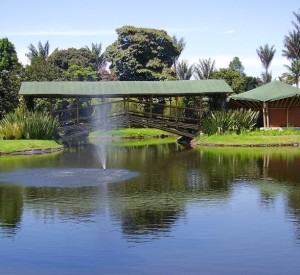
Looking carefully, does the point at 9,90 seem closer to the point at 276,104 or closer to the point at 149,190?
the point at 276,104

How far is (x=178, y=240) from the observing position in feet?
41.6

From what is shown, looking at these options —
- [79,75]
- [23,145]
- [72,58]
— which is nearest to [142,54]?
[79,75]

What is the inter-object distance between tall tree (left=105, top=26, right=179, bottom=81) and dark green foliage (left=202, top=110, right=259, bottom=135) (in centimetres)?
2247

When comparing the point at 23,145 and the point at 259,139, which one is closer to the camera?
the point at 23,145

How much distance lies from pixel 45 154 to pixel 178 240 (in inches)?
978

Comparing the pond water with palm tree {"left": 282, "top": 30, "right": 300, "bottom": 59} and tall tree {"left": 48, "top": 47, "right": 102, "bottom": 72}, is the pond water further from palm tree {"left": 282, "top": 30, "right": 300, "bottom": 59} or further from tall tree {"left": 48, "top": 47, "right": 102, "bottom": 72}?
tall tree {"left": 48, "top": 47, "right": 102, "bottom": 72}

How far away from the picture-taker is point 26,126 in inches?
1576

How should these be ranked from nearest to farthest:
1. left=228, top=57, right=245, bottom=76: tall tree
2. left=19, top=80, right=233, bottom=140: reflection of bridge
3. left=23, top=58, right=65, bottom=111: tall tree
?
1. left=19, top=80, right=233, bottom=140: reflection of bridge
2. left=23, top=58, right=65, bottom=111: tall tree
3. left=228, top=57, right=245, bottom=76: tall tree

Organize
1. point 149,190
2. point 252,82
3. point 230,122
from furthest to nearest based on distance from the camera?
point 252,82
point 230,122
point 149,190

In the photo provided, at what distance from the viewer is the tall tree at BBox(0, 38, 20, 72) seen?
74625mm

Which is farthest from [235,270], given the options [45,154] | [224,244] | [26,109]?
[26,109]

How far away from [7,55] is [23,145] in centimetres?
4169

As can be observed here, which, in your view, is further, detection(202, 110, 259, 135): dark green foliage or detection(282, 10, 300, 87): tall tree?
detection(282, 10, 300, 87): tall tree

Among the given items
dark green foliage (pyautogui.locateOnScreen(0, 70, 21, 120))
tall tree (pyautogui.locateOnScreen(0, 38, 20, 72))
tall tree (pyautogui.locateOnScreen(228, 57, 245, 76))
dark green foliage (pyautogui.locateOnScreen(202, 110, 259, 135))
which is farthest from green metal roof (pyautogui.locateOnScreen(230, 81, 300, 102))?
tall tree (pyautogui.locateOnScreen(228, 57, 245, 76))
